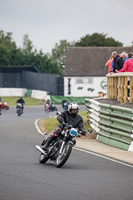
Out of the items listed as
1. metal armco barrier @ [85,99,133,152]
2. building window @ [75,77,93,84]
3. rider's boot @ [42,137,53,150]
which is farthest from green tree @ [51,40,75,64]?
rider's boot @ [42,137,53,150]

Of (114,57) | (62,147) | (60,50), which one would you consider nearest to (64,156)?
(62,147)

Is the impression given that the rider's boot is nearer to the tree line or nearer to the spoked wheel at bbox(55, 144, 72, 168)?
the spoked wheel at bbox(55, 144, 72, 168)

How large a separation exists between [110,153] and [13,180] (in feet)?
22.0

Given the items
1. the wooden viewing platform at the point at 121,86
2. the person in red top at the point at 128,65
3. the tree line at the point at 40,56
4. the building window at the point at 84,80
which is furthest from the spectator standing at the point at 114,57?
the tree line at the point at 40,56

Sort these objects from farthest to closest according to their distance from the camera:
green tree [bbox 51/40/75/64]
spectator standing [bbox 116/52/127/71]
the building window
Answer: green tree [bbox 51/40/75/64], the building window, spectator standing [bbox 116/52/127/71]

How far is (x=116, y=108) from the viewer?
19438 mm

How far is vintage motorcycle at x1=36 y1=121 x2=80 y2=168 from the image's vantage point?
42.5ft

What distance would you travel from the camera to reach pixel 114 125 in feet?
64.3

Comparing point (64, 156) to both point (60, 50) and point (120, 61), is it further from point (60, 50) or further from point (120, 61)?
point (60, 50)

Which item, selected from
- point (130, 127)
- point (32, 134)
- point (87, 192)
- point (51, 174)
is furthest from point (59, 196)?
point (32, 134)

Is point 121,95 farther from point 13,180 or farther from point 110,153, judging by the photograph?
point 13,180

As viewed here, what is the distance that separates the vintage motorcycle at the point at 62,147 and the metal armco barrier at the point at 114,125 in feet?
14.9

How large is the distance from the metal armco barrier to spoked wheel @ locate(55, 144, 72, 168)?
4.92 meters

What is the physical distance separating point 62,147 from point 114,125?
6.66m
